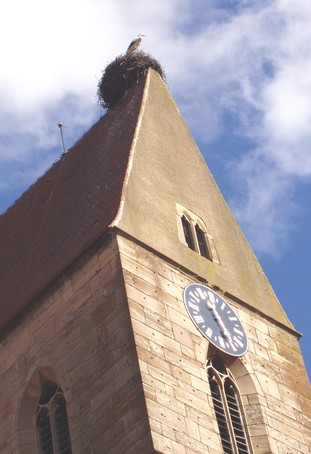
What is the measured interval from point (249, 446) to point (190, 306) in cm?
268

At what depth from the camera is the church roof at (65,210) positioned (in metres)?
32.2

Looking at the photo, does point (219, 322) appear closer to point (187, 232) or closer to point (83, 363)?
point (187, 232)

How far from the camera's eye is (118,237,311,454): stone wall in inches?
1110

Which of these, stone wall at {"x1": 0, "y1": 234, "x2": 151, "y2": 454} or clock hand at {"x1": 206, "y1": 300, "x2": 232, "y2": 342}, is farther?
clock hand at {"x1": 206, "y1": 300, "x2": 232, "y2": 342}

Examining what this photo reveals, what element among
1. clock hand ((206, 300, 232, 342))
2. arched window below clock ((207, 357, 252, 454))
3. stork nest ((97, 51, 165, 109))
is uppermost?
stork nest ((97, 51, 165, 109))

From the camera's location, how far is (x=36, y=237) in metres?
34.5

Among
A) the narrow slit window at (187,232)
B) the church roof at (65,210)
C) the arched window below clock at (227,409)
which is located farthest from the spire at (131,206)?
the arched window below clock at (227,409)

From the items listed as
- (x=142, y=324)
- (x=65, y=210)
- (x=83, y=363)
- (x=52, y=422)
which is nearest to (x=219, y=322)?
(x=142, y=324)

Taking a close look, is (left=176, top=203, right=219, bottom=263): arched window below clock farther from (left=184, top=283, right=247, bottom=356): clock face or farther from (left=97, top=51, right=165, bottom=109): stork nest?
(left=97, top=51, right=165, bottom=109): stork nest

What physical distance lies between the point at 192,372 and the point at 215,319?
6.15 ft

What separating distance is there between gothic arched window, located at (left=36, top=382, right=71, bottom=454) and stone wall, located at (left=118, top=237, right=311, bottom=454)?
203 cm

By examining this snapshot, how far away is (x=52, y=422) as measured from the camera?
3012cm

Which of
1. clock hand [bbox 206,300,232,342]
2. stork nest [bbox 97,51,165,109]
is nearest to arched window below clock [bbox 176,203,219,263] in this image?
clock hand [bbox 206,300,232,342]

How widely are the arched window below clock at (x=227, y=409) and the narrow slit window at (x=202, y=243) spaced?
2847 mm
